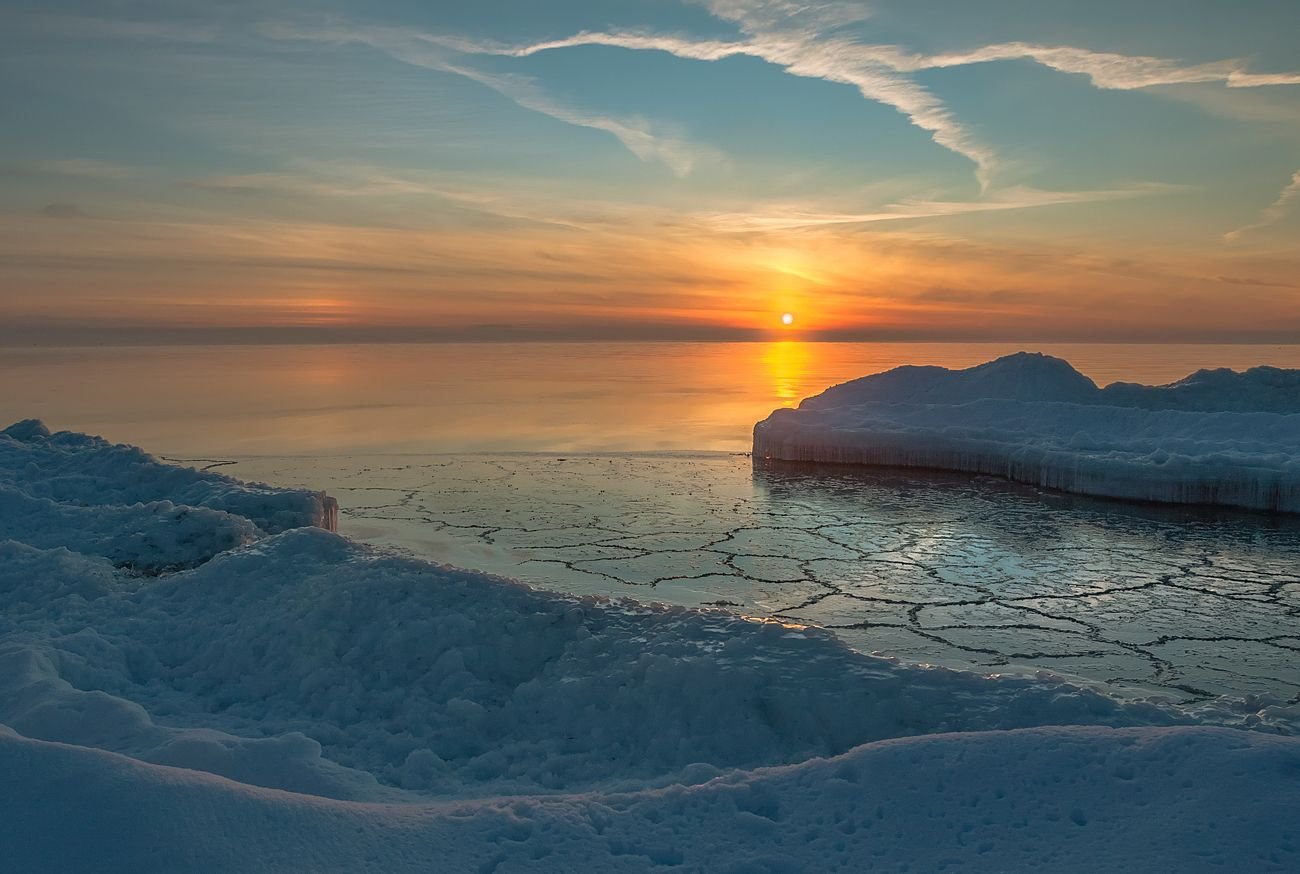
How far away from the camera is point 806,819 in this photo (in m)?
3.83

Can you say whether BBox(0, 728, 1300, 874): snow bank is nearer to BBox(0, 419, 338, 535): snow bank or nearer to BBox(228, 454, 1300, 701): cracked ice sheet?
BBox(228, 454, 1300, 701): cracked ice sheet

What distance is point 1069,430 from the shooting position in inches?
754

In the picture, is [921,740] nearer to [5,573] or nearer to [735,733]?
[735,733]

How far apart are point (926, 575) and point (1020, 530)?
3544mm

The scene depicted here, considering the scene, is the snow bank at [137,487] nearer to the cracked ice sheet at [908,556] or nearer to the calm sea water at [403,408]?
the cracked ice sheet at [908,556]

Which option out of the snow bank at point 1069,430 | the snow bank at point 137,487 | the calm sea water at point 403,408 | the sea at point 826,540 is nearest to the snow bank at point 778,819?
the sea at point 826,540

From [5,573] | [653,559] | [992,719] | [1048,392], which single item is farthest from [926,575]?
[1048,392]

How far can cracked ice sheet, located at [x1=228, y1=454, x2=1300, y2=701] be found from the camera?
8.48m

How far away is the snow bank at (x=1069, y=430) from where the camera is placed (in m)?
15.5

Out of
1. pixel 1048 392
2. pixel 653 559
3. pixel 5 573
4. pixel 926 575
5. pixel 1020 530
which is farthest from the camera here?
pixel 1048 392

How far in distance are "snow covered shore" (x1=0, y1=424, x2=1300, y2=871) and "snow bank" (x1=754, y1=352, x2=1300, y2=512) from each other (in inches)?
408

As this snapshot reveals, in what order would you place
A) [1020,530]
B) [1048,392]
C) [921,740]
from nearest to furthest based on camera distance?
[921,740], [1020,530], [1048,392]

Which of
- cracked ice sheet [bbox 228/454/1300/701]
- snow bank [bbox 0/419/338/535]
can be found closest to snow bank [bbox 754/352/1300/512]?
cracked ice sheet [bbox 228/454/1300/701]

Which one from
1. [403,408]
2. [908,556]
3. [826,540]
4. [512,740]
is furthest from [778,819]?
→ [403,408]
